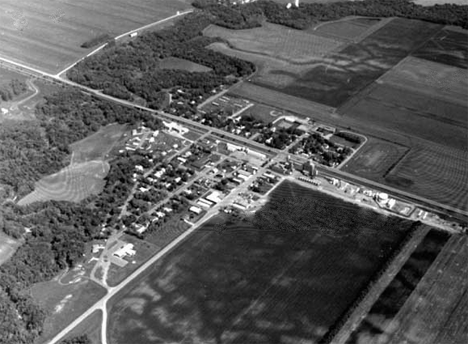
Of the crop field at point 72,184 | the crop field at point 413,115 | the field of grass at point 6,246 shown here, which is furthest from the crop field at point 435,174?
the field of grass at point 6,246

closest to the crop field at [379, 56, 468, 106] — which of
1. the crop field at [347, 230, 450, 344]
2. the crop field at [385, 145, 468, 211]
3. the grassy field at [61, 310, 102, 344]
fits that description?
the crop field at [385, 145, 468, 211]

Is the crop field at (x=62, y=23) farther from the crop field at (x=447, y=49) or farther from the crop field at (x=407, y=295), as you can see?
the crop field at (x=407, y=295)

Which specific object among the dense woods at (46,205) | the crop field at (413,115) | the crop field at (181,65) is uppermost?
the crop field at (181,65)

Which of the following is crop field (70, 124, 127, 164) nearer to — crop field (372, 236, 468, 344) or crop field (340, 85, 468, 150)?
crop field (340, 85, 468, 150)

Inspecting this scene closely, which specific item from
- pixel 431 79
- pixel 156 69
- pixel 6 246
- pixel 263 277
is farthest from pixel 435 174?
pixel 6 246

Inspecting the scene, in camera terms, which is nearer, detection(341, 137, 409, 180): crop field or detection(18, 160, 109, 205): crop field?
detection(18, 160, 109, 205): crop field

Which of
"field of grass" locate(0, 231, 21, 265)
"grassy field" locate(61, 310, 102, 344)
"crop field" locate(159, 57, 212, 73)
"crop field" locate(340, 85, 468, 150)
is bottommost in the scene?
"grassy field" locate(61, 310, 102, 344)
